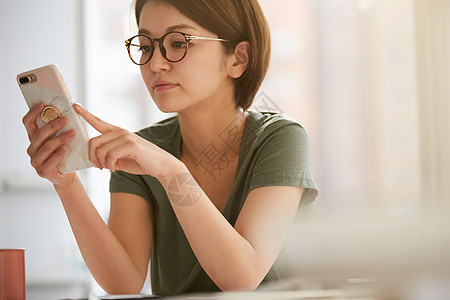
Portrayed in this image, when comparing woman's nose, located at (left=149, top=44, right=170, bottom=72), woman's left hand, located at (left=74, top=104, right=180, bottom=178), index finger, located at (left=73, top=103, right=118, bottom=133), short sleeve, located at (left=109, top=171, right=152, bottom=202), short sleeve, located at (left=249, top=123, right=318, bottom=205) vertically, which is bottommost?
short sleeve, located at (left=109, top=171, right=152, bottom=202)

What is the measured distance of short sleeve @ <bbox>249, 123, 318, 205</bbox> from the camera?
738 millimetres

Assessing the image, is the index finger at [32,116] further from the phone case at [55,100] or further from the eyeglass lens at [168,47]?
the eyeglass lens at [168,47]

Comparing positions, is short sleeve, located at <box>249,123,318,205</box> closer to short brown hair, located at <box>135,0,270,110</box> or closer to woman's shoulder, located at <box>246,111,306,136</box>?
woman's shoulder, located at <box>246,111,306,136</box>

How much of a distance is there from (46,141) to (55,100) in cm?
5

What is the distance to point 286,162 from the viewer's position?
2.47 feet

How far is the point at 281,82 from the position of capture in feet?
3.05

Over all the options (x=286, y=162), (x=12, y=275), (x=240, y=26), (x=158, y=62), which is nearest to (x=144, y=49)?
(x=158, y=62)

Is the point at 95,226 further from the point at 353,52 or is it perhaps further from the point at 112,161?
the point at 353,52

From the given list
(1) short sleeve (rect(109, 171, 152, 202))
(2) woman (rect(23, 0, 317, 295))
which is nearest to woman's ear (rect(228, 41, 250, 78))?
(2) woman (rect(23, 0, 317, 295))

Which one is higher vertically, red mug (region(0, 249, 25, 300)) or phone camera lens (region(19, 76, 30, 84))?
phone camera lens (region(19, 76, 30, 84))

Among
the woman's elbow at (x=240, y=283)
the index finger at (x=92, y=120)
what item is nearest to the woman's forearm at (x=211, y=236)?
the woman's elbow at (x=240, y=283)

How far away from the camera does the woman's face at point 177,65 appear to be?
2.51 feet

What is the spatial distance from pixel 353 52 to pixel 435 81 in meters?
0.22

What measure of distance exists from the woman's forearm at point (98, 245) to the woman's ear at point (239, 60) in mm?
307
